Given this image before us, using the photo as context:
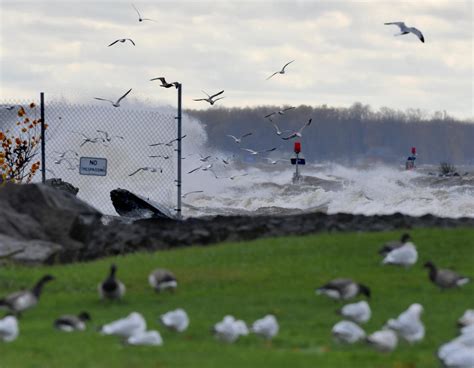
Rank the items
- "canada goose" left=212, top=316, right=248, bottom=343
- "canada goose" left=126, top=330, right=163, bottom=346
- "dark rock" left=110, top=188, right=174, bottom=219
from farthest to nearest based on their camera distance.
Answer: "dark rock" left=110, top=188, right=174, bottom=219 < "canada goose" left=212, top=316, right=248, bottom=343 < "canada goose" left=126, top=330, right=163, bottom=346

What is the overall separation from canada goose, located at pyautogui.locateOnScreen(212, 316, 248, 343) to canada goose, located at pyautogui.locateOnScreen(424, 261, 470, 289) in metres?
4.35

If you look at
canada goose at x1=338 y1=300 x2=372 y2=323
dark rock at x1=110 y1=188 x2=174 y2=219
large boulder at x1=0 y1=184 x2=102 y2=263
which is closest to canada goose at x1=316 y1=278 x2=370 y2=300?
canada goose at x1=338 y1=300 x2=372 y2=323

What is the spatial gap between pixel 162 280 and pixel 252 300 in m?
1.27

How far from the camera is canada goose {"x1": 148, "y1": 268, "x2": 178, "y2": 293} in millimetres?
16203

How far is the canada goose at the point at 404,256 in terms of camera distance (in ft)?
57.8

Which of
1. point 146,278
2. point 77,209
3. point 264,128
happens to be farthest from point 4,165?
point 264,128

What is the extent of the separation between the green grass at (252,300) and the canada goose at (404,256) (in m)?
0.13

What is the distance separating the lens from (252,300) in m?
15.8

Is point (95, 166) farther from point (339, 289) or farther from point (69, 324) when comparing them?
point (69, 324)

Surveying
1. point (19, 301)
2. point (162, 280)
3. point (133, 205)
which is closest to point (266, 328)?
point (19, 301)

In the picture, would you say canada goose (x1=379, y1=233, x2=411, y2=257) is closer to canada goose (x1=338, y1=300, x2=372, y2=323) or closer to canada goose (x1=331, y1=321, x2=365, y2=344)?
canada goose (x1=338, y1=300, x2=372, y2=323)

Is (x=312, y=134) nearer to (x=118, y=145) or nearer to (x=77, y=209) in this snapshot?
(x=118, y=145)

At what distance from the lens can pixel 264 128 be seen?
115 meters

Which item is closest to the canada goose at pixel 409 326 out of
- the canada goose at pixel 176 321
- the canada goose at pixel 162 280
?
the canada goose at pixel 176 321
